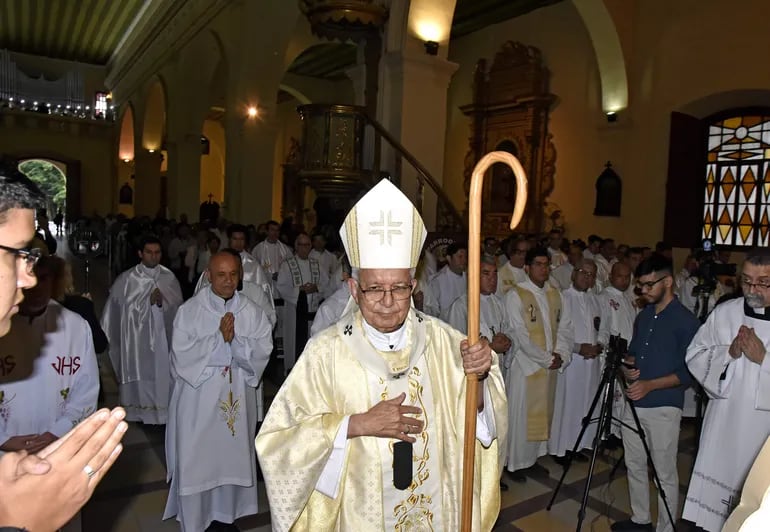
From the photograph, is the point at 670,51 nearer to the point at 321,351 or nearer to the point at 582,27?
the point at 582,27

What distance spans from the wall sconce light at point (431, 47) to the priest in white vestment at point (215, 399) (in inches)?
247

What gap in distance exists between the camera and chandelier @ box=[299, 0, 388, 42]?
829cm

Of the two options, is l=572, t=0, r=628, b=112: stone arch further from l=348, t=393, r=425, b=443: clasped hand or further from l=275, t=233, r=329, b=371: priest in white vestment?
l=348, t=393, r=425, b=443: clasped hand

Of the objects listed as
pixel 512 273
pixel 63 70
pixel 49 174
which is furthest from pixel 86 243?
pixel 49 174

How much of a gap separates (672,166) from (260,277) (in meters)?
9.35

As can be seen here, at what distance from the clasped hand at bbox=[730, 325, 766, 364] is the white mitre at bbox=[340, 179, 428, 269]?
2.22 metres

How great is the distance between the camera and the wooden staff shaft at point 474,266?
1.88 metres

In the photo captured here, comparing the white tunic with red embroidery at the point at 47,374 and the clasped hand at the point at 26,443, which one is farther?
Result: the white tunic with red embroidery at the point at 47,374

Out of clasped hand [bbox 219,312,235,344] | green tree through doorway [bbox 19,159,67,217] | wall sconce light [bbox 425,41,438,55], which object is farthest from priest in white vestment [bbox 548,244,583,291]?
green tree through doorway [bbox 19,159,67,217]

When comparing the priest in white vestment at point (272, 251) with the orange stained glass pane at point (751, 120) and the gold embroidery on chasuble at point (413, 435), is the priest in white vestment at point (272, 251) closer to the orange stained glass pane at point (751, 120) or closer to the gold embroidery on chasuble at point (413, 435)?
the gold embroidery on chasuble at point (413, 435)

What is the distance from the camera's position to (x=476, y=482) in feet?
7.83

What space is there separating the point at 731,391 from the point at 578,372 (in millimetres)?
2075

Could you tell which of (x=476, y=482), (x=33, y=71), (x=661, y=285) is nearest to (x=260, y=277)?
(x=661, y=285)

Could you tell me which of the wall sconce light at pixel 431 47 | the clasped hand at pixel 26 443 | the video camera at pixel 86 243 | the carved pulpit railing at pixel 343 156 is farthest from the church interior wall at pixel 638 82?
the clasped hand at pixel 26 443
